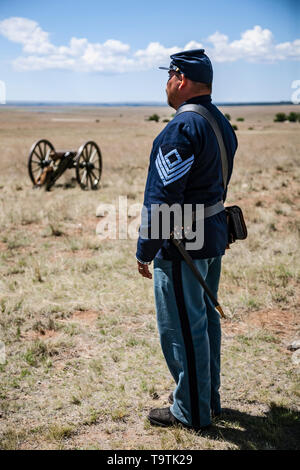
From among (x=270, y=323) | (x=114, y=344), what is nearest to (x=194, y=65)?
(x=114, y=344)

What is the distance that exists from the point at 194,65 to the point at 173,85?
0.50 feet

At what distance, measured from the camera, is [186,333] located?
2.31m

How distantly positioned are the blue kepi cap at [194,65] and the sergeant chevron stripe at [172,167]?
1.34 feet

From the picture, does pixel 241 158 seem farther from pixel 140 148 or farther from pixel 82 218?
pixel 82 218

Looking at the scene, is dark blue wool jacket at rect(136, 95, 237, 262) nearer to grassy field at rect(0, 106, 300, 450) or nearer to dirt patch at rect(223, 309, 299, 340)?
grassy field at rect(0, 106, 300, 450)

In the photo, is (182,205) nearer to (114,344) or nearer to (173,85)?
(173,85)

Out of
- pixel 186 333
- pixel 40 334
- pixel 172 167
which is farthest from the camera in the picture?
pixel 40 334

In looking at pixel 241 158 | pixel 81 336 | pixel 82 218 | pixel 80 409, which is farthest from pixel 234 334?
pixel 241 158

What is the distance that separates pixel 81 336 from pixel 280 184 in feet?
27.5

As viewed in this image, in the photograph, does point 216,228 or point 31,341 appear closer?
point 216,228

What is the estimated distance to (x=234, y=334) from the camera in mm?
3848

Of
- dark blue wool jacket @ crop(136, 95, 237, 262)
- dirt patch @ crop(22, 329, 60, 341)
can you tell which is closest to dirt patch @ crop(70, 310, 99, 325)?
dirt patch @ crop(22, 329, 60, 341)

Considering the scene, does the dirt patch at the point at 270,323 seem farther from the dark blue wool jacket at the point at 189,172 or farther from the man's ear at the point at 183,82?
the man's ear at the point at 183,82

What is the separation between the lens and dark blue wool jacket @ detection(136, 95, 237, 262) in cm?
207
